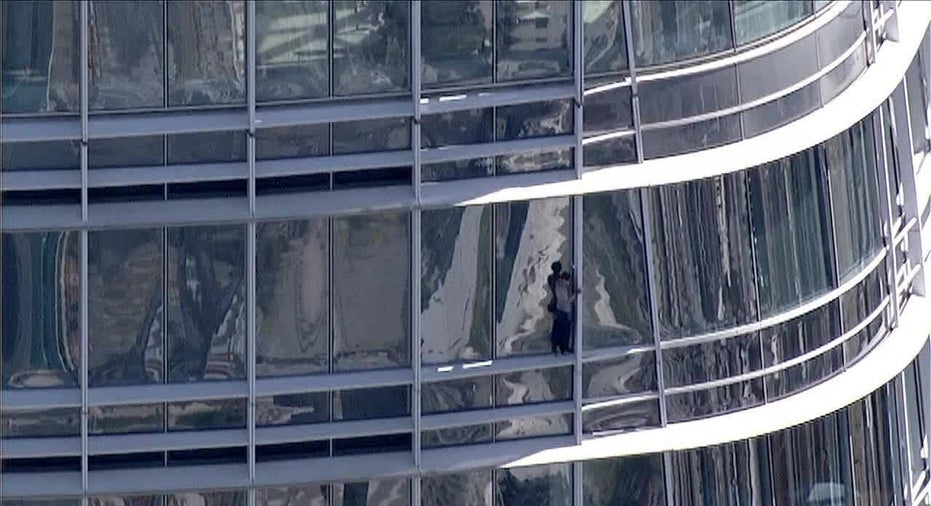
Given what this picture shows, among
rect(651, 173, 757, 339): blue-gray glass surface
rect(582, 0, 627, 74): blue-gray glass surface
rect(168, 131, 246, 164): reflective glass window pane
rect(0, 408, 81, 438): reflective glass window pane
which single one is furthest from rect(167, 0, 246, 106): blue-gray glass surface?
rect(651, 173, 757, 339): blue-gray glass surface

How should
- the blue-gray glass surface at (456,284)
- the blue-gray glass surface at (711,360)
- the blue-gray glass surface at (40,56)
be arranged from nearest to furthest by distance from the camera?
the blue-gray glass surface at (40,56), the blue-gray glass surface at (456,284), the blue-gray glass surface at (711,360)

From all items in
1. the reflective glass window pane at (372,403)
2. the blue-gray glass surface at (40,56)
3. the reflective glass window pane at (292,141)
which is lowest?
the reflective glass window pane at (372,403)

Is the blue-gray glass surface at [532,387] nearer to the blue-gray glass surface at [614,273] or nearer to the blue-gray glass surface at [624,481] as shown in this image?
the blue-gray glass surface at [614,273]

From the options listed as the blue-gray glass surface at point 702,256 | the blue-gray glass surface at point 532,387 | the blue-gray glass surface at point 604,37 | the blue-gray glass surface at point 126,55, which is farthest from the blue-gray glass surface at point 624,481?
the blue-gray glass surface at point 126,55

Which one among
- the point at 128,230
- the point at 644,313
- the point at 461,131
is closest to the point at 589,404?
the point at 644,313

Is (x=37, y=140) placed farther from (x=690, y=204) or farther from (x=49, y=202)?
(x=690, y=204)

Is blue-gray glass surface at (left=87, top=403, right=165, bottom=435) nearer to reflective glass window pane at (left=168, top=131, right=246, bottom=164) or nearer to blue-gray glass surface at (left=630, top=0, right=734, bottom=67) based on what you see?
reflective glass window pane at (left=168, top=131, right=246, bottom=164)

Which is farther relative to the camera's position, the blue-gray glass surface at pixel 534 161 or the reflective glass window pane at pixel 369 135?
the blue-gray glass surface at pixel 534 161
